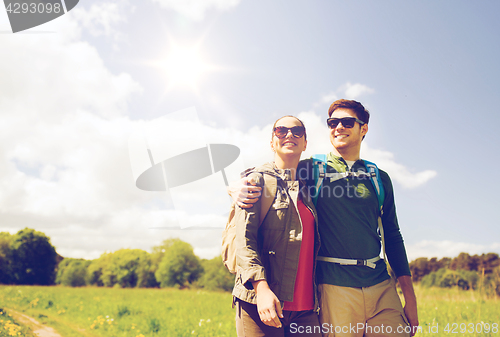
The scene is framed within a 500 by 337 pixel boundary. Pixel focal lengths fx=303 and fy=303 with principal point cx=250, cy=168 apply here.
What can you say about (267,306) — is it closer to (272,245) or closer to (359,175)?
(272,245)

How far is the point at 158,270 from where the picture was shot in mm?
50875

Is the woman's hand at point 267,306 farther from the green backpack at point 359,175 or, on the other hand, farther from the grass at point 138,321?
the grass at point 138,321

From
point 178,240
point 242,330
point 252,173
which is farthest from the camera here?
point 178,240

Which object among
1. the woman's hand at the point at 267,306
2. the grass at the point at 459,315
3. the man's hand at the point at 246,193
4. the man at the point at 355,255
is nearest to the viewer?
the woman's hand at the point at 267,306

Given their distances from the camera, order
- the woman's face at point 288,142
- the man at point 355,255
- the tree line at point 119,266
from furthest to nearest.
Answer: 1. the tree line at point 119,266
2. the woman's face at point 288,142
3. the man at point 355,255

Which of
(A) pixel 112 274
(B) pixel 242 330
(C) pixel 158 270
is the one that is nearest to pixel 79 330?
(B) pixel 242 330

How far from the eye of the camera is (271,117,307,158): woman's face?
9.38 feet

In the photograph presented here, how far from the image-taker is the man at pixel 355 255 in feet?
8.73

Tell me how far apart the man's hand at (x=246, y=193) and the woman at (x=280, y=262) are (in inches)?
2.3

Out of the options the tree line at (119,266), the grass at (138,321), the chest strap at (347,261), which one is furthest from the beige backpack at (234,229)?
the tree line at (119,266)

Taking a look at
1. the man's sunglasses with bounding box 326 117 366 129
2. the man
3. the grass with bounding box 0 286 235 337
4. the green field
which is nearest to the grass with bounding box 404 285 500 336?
the green field

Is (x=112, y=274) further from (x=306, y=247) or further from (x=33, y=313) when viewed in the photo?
(x=306, y=247)

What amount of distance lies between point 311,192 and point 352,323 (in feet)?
3.94

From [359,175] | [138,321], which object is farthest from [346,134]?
[138,321]
